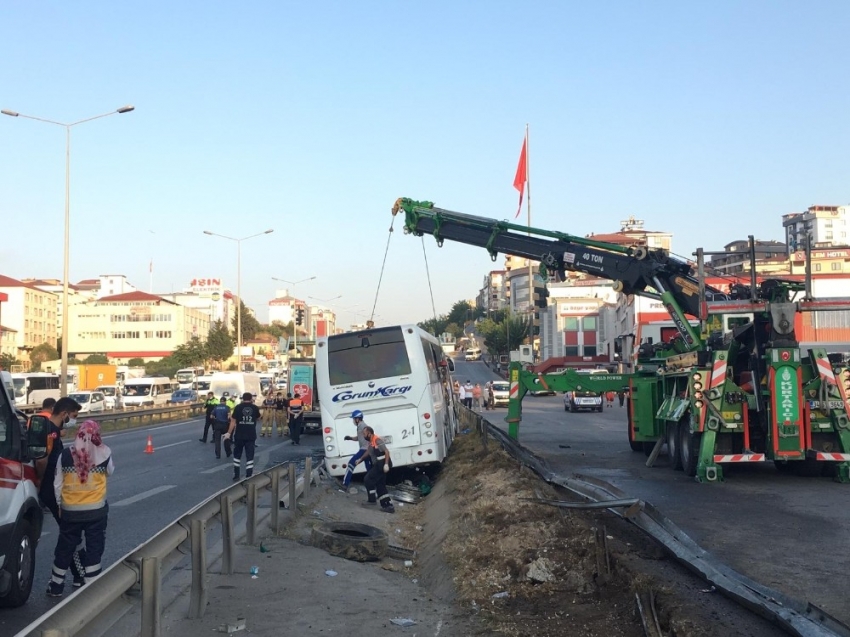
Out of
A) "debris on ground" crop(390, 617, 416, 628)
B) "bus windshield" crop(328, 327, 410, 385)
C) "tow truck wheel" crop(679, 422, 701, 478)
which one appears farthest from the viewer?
"bus windshield" crop(328, 327, 410, 385)

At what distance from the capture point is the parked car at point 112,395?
6109 centimetres

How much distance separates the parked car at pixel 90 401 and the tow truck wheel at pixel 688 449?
40.2 m

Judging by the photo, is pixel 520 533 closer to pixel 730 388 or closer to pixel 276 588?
pixel 276 588

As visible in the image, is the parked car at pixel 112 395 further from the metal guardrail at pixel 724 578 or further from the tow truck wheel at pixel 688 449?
the metal guardrail at pixel 724 578

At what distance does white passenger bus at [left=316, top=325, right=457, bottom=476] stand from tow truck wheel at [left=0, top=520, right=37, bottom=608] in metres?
9.55

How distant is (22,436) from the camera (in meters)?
8.01

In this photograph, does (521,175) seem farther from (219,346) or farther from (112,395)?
(219,346)

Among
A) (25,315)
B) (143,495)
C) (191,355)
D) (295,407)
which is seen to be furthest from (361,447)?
(25,315)

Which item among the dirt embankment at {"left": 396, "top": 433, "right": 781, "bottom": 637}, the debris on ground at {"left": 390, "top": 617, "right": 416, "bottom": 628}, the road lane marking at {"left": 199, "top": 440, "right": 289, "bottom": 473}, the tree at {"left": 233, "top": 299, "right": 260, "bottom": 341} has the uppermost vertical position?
the tree at {"left": 233, "top": 299, "right": 260, "bottom": 341}

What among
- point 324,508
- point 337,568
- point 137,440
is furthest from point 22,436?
point 137,440

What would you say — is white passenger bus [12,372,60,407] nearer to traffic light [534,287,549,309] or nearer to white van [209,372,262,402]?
white van [209,372,262,402]

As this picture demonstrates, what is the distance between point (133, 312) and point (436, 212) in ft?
351

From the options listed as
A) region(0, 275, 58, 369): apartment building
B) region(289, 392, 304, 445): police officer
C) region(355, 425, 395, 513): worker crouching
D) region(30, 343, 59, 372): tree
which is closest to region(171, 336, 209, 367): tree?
region(30, 343, 59, 372): tree

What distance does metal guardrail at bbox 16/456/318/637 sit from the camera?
4270 millimetres
